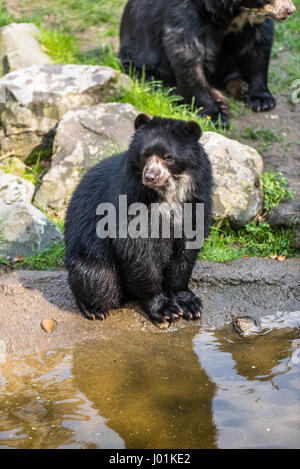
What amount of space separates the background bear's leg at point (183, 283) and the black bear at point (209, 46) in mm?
3090

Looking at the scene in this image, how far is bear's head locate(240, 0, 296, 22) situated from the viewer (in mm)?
6851

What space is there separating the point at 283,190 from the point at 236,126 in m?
1.48

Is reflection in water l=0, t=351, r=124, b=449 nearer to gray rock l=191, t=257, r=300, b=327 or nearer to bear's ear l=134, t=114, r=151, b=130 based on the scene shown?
gray rock l=191, t=257, r=300, b=327

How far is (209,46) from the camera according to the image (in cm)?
718

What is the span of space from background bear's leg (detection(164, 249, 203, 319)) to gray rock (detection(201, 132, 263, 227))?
1.23 meters

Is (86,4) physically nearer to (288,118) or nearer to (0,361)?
(288,118)

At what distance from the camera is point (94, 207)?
4594 millimetres

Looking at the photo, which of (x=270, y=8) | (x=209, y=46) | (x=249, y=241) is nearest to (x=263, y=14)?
(x=270, y=8)

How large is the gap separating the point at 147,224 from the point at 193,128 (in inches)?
26.9

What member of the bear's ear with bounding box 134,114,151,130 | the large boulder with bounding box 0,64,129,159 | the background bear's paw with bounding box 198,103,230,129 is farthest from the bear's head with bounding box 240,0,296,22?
the bear's ear with bounding box 134,114,151,130

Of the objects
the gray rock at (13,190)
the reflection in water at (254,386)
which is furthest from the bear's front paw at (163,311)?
the gray rock at (13,190)

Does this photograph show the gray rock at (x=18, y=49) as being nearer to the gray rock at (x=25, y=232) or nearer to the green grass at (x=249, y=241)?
the gray rock at (x=25, y=232)

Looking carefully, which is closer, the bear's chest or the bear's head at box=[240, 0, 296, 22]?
the bear's head at box=[240, 0, 296, 22]
